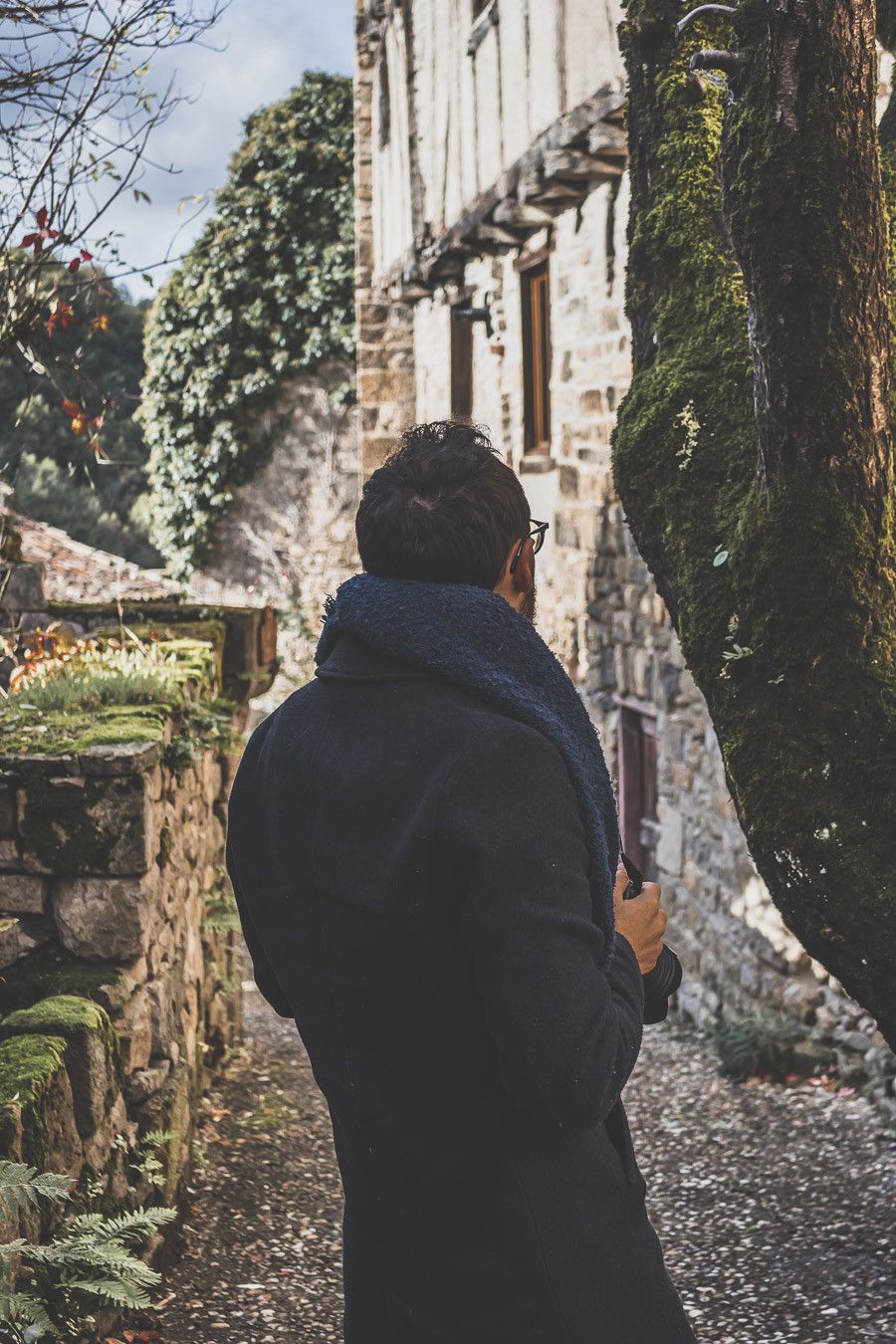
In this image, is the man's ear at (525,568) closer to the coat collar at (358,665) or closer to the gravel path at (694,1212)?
the coat collar at (358,665)

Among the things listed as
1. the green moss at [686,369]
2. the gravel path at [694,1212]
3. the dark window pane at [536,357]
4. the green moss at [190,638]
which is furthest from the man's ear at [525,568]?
the dark window pane at [536,357]

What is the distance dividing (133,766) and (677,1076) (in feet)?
11.6

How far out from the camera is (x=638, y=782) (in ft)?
25.6

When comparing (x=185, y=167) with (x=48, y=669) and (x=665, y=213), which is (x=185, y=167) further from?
(x=665, y=213)

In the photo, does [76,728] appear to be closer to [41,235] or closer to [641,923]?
[41,235]

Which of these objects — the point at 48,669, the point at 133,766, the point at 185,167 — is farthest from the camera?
the point at 48,669

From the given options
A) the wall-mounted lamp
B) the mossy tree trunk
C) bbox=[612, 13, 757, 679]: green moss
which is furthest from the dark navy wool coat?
the wall-mounted lamp

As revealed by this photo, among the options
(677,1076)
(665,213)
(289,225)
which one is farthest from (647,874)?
(289,225)

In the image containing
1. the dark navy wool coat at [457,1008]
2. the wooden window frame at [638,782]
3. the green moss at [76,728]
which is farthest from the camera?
the wooden window frame at [638,782]

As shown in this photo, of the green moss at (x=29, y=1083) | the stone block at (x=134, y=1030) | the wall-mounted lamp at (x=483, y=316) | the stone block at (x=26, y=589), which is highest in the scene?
the wall-mounted lamp at (x=483, y=316)

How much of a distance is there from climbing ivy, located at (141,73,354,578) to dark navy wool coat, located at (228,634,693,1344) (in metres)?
14.4

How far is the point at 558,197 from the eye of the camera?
7.33 metres

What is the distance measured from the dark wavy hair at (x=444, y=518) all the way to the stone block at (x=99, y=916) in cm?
240

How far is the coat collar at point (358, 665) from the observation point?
1.46 m
